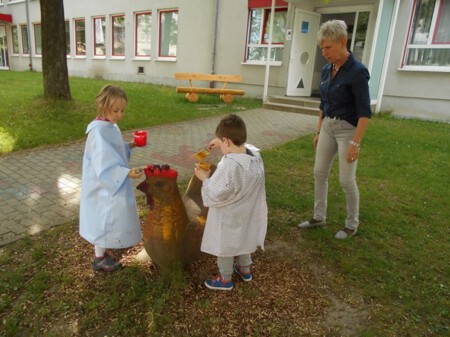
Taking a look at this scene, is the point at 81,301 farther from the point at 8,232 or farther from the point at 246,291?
the point at 8,232

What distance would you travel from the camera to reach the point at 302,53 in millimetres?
12336

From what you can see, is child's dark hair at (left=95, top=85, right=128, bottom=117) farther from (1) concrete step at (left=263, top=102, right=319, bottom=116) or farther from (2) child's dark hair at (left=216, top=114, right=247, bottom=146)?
(1) concrete step at (left=263, top=102, right=319, bottom=116)

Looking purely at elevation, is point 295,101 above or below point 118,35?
below

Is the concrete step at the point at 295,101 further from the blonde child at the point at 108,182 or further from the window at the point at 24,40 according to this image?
the window at the point at 24,40

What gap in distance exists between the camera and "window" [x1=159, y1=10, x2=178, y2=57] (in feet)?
54.6

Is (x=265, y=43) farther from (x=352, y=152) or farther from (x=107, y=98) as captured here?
(x=107, y=98)

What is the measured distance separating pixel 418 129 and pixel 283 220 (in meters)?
7.04

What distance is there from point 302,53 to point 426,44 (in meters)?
3.75

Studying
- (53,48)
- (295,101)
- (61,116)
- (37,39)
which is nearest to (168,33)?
(295,101)

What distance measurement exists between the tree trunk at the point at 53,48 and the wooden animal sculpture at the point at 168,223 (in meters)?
6.69

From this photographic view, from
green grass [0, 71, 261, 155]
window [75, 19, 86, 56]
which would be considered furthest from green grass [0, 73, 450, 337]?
window [75, 19, 86, 56]

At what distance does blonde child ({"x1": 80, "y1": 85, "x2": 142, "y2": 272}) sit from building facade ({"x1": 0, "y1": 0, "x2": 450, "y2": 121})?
4.00 meters

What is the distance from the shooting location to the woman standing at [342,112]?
2951 millimetres

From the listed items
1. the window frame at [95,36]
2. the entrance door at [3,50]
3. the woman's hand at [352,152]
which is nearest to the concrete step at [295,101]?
the woman's hand at [352,152]
